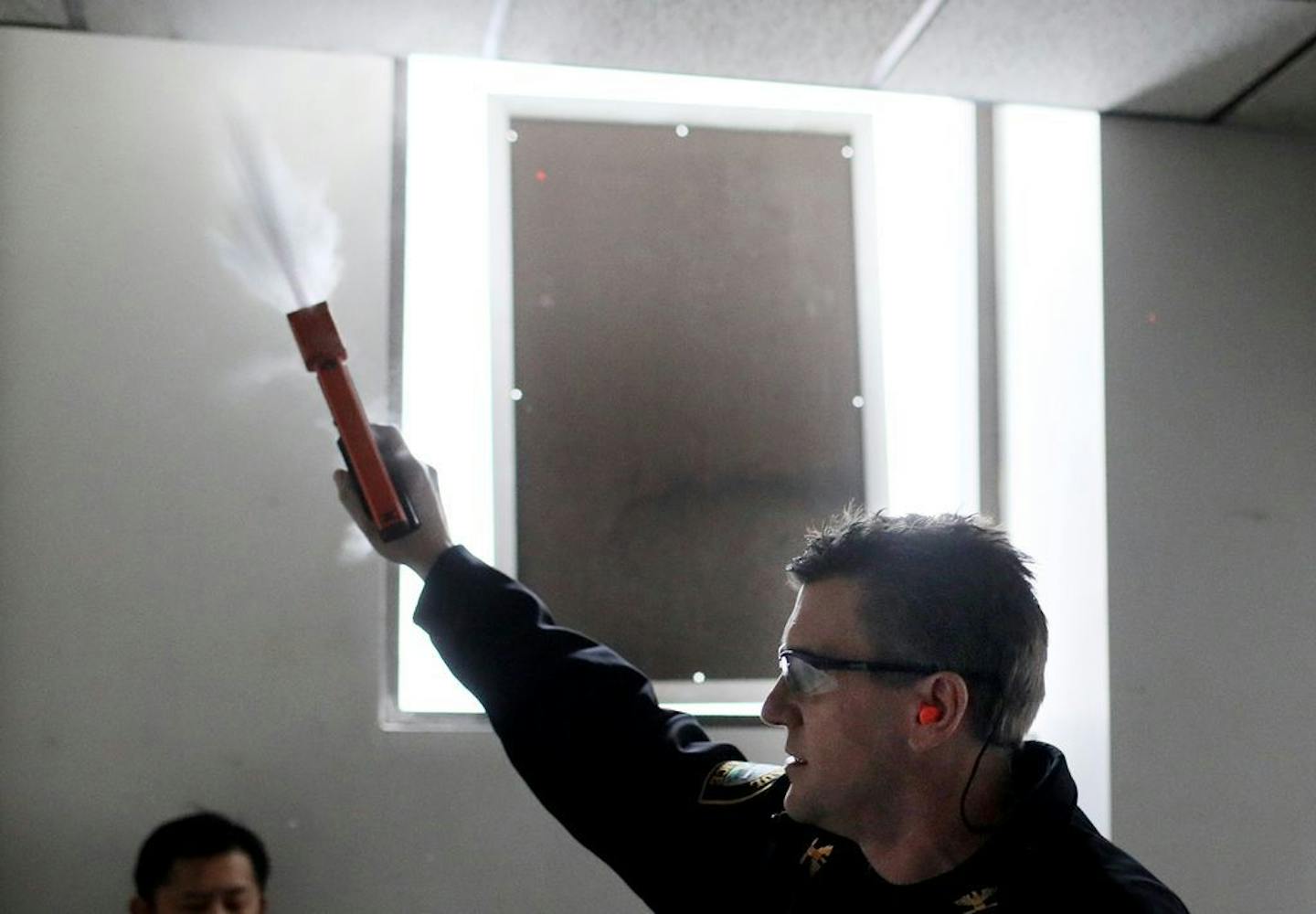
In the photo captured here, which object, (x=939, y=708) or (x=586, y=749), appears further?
(x=586, y=749)

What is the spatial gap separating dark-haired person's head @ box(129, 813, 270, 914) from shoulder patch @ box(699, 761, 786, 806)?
3.38 feet

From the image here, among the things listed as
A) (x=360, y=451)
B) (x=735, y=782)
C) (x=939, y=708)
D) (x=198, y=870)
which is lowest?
(x=198, y=870)

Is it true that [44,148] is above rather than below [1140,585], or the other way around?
above

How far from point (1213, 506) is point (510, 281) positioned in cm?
150

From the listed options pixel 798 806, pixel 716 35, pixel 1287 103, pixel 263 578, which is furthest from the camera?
pixel 1287 103

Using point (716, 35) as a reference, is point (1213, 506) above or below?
below

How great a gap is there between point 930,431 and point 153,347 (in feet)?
5.45

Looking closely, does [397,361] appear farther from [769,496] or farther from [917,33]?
[917,33]

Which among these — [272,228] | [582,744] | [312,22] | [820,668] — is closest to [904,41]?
[312,22]

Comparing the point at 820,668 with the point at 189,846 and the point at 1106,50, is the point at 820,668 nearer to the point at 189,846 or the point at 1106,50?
the point at 189,846

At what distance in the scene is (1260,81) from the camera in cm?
289

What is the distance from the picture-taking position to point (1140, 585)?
2992 mm

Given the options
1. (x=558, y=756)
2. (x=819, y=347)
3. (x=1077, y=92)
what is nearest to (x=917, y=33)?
(x=1077, y=92)

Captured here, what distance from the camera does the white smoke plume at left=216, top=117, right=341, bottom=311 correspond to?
8.96 feet
